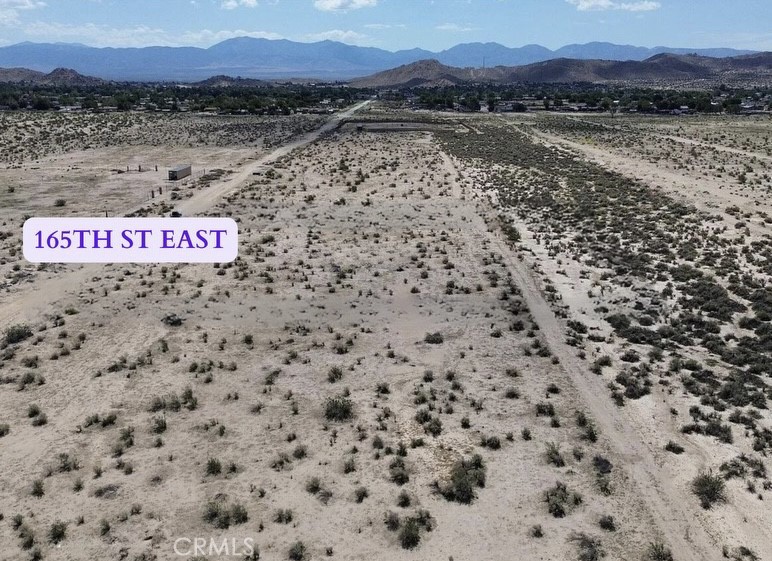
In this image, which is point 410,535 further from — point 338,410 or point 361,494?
point 338,410

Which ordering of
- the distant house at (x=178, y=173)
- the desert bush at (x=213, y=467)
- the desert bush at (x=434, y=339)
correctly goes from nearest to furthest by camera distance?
the desert bush at (x=213, y=467) → the desert bush at (x=434, y=339) → the distant house at (x=178, y=173)

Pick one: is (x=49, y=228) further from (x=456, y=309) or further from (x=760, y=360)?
(x=760, y=360)

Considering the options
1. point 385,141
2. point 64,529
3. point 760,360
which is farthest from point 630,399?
point 385,141

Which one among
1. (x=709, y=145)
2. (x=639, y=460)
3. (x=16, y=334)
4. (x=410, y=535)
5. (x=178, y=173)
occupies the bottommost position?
(x=410, y=535)

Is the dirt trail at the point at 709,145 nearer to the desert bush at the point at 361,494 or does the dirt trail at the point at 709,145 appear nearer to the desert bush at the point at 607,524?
the desert bush at the point at 607,524

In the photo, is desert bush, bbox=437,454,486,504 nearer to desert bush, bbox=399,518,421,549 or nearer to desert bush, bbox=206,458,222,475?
desert bush, bbox=399,518,421,549

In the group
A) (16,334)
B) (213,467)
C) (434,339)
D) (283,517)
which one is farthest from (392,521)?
(16,334)

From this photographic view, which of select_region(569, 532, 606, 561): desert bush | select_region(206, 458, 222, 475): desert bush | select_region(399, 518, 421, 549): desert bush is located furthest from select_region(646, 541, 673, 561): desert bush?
select_region(206, 458, 222, 475): desert bush

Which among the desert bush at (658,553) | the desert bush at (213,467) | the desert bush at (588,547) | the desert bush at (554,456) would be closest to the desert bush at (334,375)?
the desert bush at (213,467)
